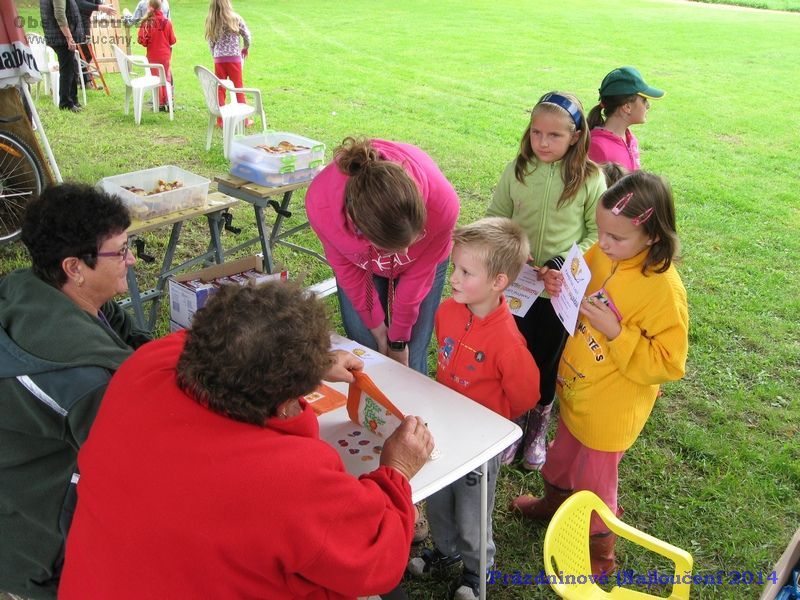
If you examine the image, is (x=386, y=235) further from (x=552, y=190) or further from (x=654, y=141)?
(x=654, y=141)

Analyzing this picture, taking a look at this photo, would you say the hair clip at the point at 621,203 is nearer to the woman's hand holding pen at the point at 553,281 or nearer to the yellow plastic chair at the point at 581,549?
the woman's hand holding pen at the point at 553,281

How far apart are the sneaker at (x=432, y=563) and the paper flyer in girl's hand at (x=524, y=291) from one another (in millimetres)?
974

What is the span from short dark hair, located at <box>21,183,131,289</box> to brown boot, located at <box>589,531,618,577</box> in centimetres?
199

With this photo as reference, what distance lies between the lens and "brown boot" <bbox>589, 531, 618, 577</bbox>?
2393 mm

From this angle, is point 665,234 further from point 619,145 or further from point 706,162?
point 706,162

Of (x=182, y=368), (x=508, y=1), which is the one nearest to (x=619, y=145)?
(x=182, y=368)

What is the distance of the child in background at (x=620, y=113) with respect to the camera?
125 inches

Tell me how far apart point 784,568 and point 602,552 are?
0.83m

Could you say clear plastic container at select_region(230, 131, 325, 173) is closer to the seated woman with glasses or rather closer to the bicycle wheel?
the bicycle wheel

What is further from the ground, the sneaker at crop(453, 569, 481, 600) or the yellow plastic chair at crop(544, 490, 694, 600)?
the yellow plastic chair at crop(544, 490, 694, 600)

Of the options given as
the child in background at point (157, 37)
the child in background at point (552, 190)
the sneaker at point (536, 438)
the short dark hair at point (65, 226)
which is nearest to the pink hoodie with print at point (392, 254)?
the child in background at point (552, 190)

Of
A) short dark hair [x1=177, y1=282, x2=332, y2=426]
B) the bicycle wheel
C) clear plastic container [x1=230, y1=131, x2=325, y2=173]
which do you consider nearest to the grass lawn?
the bicycle wheel

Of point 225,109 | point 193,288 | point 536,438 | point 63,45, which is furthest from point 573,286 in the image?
point 63,45

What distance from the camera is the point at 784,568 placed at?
167 cm
